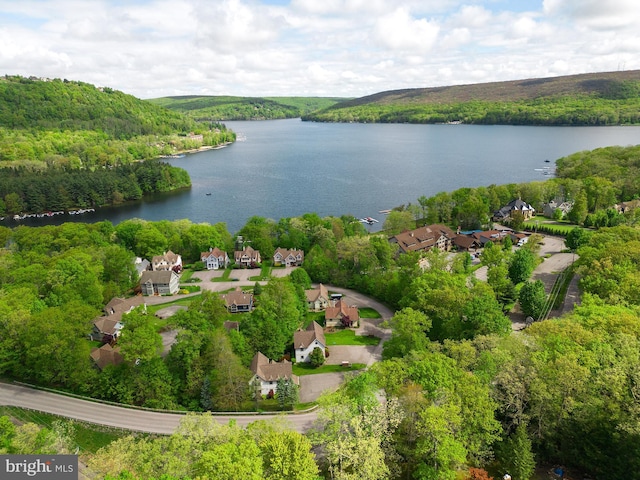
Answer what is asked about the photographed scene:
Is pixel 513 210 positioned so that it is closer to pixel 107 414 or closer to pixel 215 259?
pixel 215 259

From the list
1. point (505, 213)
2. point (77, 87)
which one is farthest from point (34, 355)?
point (77, 87)

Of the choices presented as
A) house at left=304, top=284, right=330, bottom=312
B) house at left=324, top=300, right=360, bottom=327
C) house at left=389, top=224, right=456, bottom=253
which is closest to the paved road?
house at left=324, top=300, right=360, bottom=327

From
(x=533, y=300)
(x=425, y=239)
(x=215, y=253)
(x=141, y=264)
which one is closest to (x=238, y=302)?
(x=215, y=253)

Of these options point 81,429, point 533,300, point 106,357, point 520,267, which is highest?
point 520,267

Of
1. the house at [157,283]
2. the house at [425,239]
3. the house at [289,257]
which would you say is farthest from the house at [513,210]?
the house at [157,283]

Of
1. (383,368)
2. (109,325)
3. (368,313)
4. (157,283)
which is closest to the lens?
(383,368)
